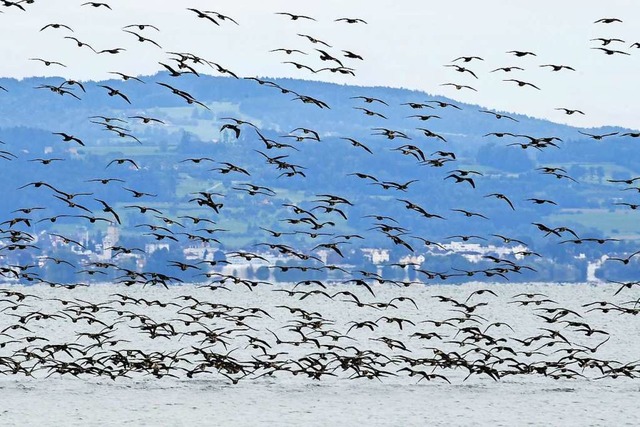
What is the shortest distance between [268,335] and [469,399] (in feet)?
95.8

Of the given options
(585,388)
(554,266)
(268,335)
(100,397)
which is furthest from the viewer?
(554,266)

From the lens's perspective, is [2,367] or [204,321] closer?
[2,367]

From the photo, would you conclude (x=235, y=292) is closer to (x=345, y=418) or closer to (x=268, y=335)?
(x=268, y=335)

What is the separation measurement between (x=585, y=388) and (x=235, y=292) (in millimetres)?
67350

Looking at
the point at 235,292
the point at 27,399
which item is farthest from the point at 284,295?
the point at 27,399

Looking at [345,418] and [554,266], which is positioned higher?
[554,266]

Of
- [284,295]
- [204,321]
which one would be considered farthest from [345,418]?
[284,295]

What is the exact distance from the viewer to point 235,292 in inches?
4373

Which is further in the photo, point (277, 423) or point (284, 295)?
point (284, 295)

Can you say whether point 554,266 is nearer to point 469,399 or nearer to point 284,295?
point 284,295

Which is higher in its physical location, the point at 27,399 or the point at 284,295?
the point at 284,295

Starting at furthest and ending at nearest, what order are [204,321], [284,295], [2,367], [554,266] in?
[554,266]
[284,295]
[204,321]
[2,367]

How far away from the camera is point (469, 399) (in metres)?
43.2

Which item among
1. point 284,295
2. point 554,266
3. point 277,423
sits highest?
point 554,266
